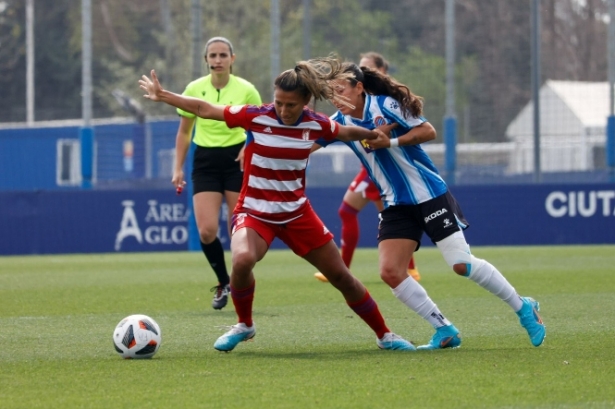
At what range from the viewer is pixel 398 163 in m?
6.82

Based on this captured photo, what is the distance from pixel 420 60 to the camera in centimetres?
2148

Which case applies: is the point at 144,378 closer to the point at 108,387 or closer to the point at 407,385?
the point at 108,387

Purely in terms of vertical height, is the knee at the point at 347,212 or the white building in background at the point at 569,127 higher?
the white building in background at the point at 569,127

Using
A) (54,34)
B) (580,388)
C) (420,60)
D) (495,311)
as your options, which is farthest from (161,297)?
(54,34)

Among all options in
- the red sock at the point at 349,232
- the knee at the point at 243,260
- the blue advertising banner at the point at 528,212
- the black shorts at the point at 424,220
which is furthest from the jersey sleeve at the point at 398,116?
the blue advertising banner at the point at 528,212

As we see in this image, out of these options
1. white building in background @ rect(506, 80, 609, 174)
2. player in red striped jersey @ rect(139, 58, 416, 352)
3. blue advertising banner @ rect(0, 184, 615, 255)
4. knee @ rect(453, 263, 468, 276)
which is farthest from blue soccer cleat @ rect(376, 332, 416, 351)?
white building in background @ rect(506, 80, 609, 174)

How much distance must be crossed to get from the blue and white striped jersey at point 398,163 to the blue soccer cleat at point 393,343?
2.78 ft

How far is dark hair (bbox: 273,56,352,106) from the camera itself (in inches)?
246

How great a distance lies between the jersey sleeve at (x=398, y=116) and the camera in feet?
22.1

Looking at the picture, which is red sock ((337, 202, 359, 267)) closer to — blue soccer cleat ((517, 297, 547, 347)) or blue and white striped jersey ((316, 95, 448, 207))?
blue and white striped jersey ((316, 95, 448, 207))

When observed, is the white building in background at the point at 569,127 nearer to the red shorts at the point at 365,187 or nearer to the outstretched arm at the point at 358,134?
the red shorts at the point at 365,187

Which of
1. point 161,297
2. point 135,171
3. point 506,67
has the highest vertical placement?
point 506,67

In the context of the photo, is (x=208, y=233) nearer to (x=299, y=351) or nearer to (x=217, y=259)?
(x=217, y=259)

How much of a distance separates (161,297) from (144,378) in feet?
15.5
